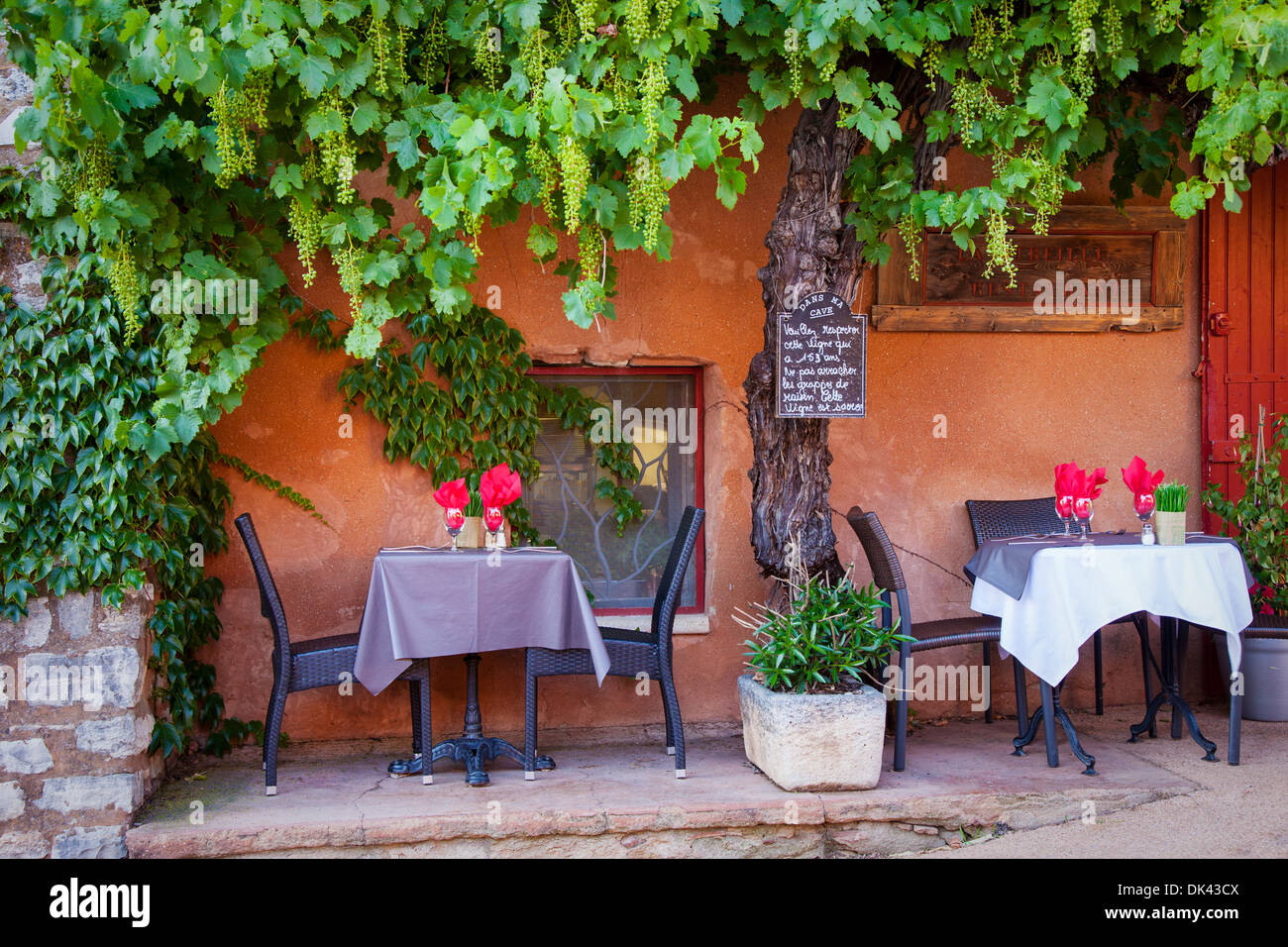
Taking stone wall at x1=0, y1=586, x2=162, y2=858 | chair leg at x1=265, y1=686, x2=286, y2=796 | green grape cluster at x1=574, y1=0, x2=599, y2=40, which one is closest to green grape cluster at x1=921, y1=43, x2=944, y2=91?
green grape cluster at x1=574, y1=0, x2=599, y2=40

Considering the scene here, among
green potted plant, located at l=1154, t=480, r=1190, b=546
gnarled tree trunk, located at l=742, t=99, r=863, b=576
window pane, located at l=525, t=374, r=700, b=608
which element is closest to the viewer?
gnarled tree trunk, located at l=742, t=99, r=863, b=576

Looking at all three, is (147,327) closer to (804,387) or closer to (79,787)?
(79,787)

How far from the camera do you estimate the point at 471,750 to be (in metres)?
4.06

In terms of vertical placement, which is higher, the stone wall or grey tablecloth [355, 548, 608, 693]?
grey tablecloth [355, 548, 608, 693]

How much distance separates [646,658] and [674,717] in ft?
0.81

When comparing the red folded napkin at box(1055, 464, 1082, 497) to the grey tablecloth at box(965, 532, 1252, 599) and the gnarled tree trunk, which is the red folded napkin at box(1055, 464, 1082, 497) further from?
the gnarled tree trunk

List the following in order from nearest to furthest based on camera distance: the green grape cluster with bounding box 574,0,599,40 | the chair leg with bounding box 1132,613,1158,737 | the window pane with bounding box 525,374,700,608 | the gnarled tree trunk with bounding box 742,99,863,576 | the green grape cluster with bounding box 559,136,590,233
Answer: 1. the green grape cluster with bounding box 559,136,590,233
2. the green grape cluster with bounding box 574,0,599,40
3. the gnarled tree trunk with bounding box 742,99,863,576
4. the chair leg with bounding box 1132,613,1158,737
5. the window pane with bounding box 525,374,700,608

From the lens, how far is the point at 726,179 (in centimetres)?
347

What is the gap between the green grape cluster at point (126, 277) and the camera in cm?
349

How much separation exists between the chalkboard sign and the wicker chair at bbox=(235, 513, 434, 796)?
1.74 metres

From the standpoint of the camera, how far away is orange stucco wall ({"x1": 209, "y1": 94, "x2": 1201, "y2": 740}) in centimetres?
468

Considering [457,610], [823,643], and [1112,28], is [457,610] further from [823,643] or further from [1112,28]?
[1112,28]

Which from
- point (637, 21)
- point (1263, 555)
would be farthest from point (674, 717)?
point (1263, 555)

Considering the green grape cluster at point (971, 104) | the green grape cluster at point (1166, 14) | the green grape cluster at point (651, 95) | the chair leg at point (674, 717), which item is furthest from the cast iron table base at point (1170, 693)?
the green grape cluster at point (651, 95)
